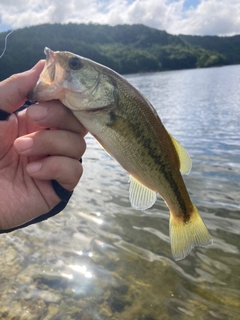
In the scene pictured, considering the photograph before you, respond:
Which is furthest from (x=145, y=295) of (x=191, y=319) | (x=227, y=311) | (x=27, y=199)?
(x=27, y=199)

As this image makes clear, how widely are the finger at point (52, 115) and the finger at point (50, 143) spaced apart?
2.3 inches

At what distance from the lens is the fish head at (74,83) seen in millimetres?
2297

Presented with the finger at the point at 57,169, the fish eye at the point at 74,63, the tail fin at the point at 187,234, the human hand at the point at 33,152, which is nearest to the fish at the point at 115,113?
the fish eye at the point at 74,63

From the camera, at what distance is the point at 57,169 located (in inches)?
99.4

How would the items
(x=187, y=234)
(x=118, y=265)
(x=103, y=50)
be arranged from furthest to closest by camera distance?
(x=103, y=50), (x=118, y=265), (x=187, y=234)

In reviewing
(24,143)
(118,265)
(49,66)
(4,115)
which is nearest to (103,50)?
(118,265)

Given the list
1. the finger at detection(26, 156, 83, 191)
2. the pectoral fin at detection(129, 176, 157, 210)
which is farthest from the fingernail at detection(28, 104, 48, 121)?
the pectoral fin at detection(129, 176, 157, 210)

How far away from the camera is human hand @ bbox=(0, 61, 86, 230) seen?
2424 mm

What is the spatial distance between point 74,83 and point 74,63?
0.16m

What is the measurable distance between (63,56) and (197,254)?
183 inches

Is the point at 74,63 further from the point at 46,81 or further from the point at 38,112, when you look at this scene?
the point at 38,112

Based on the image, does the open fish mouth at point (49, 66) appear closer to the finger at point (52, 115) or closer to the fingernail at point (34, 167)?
the finger at point (52, 115)

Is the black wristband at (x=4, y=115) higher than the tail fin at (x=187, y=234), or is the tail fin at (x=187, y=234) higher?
the black wristband at (x=4, y=115)

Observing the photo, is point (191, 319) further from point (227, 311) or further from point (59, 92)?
point (59, 92)
